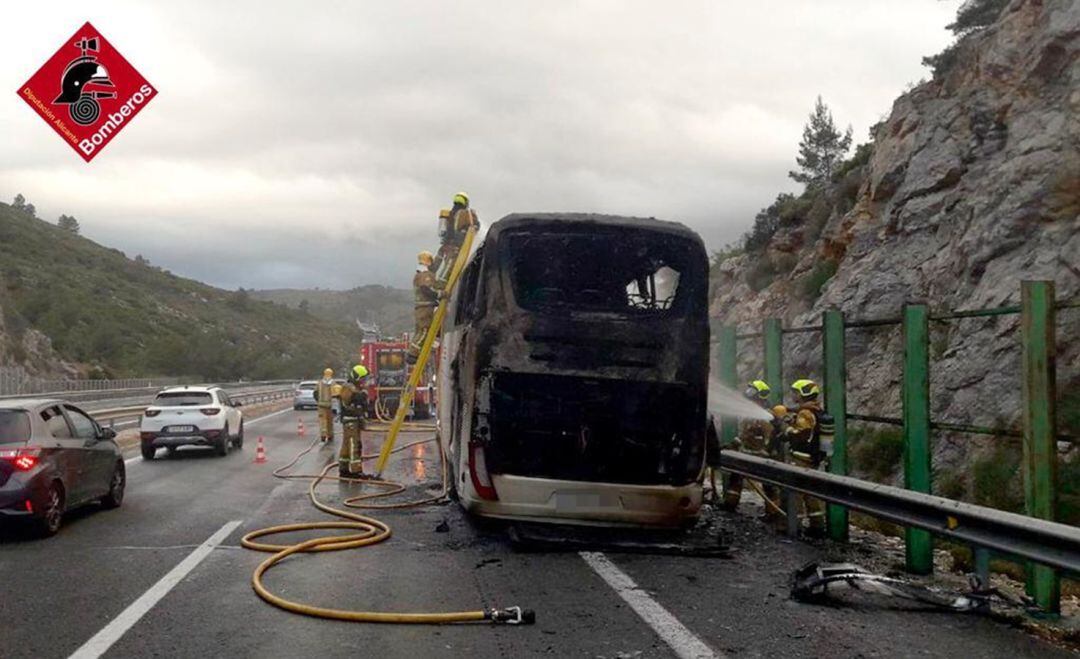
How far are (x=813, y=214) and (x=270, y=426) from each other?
19.4m

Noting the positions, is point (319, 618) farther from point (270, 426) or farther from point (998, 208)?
point (270, 426)

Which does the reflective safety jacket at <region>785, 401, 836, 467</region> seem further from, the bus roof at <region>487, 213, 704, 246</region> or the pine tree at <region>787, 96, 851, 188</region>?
the pine tree at <region>787, 96, 851, 188</region>

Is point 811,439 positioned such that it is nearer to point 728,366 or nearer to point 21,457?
point 728,366

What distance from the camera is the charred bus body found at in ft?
29.9

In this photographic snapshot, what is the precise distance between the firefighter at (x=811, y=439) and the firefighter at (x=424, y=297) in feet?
25.5

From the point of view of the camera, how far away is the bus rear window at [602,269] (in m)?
9.52

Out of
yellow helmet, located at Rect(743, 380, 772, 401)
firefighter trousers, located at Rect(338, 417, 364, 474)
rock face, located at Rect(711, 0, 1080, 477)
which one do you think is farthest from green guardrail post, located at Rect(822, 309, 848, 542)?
firefighter trousers, located at Rect(338, 417, 364, 474)

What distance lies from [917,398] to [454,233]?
9217 millimetres

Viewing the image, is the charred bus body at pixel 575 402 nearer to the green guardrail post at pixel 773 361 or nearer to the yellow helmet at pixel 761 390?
the green guardrail post at pixel 773 361

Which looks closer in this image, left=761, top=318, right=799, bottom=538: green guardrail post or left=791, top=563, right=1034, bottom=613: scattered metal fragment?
left=791, top=563, right=1034, bottom=613: scattered metal fragment

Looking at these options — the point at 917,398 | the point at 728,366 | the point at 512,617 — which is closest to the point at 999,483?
the point at 728,366

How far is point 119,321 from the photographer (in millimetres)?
86062

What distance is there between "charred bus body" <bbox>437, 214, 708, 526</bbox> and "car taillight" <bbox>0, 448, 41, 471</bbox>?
438 centimetres

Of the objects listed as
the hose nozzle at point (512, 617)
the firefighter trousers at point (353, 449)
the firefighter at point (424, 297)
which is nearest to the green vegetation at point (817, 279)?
the firefighter at point (424, 297)
